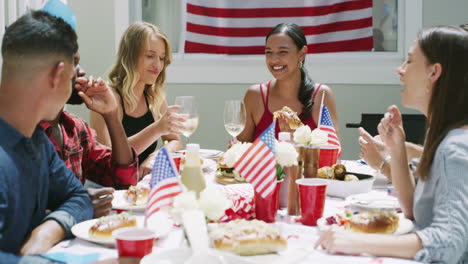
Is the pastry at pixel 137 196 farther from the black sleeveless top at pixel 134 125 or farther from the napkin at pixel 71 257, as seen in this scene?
the black sleeveless top at pixel 134 125

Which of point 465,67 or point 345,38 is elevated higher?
point 345,38

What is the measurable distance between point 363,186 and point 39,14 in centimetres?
130

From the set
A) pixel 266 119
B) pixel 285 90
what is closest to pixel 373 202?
pixel 266 119

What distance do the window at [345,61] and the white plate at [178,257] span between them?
3.51m

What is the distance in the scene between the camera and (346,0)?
4.38 m

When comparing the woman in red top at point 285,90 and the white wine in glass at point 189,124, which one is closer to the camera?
the white wine in glass at point 189,124

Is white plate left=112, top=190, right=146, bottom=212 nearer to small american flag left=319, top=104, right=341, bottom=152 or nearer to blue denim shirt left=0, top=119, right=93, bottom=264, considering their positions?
blue denim shirt left=0, top=119, right=93, bottom=264

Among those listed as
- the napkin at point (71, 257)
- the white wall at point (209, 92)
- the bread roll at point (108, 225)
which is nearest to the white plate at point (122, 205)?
the bread roll at point (108, 225)

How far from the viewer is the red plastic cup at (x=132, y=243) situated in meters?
1.14

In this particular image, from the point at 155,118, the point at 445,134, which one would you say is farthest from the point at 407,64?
the point at 155,118

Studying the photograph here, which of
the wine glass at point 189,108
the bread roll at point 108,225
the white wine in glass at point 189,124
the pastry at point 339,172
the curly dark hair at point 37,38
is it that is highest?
the curly dark hair at point 37,38

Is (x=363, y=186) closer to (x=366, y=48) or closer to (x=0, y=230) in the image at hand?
(x=0, y=230)

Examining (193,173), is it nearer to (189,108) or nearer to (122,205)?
(122,205)

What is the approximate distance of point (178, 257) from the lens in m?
1.11
